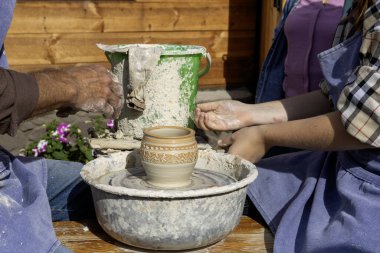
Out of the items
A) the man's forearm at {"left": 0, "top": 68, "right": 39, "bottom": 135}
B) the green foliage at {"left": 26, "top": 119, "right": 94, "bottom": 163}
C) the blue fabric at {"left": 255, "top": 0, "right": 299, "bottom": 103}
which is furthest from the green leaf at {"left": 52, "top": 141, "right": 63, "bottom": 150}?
the man's forearm at {"left": 0, "top": 68, "right": 39, "bottom": 135}

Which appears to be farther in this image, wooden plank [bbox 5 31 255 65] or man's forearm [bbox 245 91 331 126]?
wooden plank [bbox 5 31 255 65]

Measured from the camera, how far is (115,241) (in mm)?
2121

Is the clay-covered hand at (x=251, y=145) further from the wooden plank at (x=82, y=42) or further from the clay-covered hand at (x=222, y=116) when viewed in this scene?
the wooden plank at (x=82, y=42)

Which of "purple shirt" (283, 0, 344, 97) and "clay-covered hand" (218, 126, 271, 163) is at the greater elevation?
"purple shirt" (283, 0, 344, 97)

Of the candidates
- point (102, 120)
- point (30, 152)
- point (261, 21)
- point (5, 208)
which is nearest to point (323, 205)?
point (5, 208)

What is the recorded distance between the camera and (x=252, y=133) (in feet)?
7.67

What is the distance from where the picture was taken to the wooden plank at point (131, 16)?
4.99 meters

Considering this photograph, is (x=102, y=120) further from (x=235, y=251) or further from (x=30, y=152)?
(x=235, y=251)

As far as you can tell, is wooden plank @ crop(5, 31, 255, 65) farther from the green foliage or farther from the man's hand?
the man's hand

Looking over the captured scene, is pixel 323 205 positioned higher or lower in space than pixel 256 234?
higher

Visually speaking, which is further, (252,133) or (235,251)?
(252,133)

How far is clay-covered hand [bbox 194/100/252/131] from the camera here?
8.46ft

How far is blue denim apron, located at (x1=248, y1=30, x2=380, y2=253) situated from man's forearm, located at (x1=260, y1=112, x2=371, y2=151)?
8 centimetres

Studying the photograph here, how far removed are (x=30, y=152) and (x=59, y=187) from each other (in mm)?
1823
